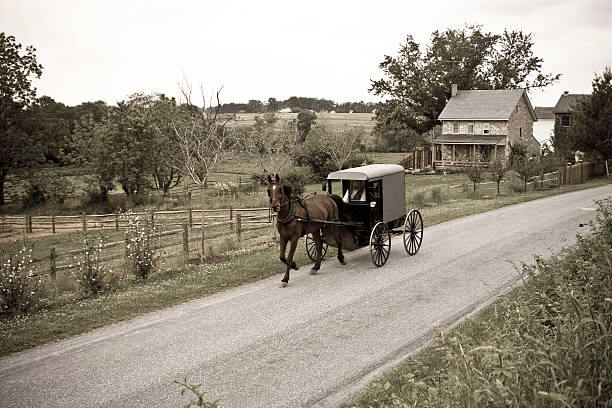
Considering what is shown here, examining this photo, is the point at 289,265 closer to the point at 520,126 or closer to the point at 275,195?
the point at 275,195

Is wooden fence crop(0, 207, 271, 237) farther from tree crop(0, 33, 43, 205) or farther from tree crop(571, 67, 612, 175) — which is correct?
tree crop(571, 67, 612, 175)

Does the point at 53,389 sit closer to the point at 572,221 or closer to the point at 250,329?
the point at 250,329

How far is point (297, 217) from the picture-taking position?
12.2 m

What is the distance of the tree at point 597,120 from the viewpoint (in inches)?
1459

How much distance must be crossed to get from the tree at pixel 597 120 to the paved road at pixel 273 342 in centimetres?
2932

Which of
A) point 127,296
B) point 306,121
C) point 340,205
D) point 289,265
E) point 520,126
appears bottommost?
point 127,296

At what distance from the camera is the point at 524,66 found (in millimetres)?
61375

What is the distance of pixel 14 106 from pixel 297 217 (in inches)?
1394

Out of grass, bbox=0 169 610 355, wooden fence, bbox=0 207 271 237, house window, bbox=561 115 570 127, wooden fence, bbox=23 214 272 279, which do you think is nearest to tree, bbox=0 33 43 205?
wooden fence, bbox=0 207 271 237

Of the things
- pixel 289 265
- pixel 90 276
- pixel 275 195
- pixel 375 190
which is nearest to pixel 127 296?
pixel 90 276

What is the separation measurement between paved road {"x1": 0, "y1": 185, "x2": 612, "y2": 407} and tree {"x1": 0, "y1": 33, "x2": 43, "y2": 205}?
112 feet

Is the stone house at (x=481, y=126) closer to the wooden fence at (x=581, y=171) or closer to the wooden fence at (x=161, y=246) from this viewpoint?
the wooden fence at (x=581, y=171)

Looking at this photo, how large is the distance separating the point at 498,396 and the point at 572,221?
18.7 metres

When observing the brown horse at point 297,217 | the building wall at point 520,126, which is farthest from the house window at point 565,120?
the brown horse at point 297,217
